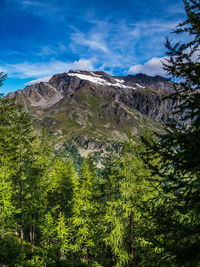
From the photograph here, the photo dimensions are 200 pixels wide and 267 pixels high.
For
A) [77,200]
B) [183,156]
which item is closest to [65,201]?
[77,200]

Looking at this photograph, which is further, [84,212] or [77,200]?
[84,212]

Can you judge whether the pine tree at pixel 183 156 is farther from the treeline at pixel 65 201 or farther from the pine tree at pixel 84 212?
the pine tree at pixel 84 212

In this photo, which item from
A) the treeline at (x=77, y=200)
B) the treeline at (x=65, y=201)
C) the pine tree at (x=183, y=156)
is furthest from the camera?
the treeline at (x=65, y=201)

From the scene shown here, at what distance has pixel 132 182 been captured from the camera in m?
14.3

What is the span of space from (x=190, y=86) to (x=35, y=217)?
25.4 m

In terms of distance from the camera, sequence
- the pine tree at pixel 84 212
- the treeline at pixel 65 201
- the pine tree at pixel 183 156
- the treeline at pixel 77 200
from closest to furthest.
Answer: the pine tree at pixel 183 156
the treeline at pixel 77 200
the treeline at pixel 65 201
the pine tree at pixel 84 212

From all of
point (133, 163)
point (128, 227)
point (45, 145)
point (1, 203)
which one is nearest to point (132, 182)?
point (133, 163)

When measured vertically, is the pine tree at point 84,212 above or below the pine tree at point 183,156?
below

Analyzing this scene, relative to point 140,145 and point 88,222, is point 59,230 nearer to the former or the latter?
point 88,222

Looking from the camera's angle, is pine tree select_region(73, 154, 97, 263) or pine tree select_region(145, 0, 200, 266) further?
pine tree select_region(73, 154, 97, 263)

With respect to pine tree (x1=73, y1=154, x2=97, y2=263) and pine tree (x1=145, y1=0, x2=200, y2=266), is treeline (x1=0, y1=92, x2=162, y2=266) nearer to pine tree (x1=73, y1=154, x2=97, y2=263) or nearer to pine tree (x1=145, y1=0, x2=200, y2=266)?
pine tree (x1=73, y1=154, x2=97, y2=263)

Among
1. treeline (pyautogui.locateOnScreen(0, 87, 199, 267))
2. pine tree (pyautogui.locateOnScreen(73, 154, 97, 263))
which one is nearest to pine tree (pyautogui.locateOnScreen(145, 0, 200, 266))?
treeline (pyautogui.locateOnScreen(0, 87, 199, 267))

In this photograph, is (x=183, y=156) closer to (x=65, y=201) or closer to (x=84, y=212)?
(x=84, y=212)

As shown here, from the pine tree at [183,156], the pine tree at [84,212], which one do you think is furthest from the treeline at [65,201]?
the pine tree at [183,156]
